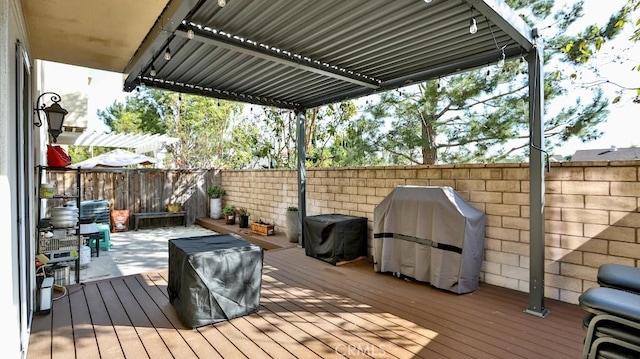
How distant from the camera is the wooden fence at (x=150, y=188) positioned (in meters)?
8.41

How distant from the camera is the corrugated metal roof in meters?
2.65

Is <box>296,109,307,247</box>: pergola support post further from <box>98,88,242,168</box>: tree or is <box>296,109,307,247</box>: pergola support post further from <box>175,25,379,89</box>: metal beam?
<box>98,88,242,168</box>: tree

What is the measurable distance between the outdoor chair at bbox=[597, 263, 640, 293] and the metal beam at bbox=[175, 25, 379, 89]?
10.1ft

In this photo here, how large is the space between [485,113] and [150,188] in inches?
343

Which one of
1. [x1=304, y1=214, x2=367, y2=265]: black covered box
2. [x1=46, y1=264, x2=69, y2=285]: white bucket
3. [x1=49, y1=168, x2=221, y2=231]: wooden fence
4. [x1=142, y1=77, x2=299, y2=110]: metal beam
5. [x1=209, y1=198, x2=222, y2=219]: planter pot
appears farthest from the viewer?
[x1=209, y1=198, x2=222, y2=219]: planter pot

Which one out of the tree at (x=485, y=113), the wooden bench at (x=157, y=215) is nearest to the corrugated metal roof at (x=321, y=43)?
the tree at (x=485, y=113)

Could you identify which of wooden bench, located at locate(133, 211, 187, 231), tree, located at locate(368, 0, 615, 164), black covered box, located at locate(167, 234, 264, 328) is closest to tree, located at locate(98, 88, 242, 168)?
wooden bench, located at locate(133, 211, 187, 231)

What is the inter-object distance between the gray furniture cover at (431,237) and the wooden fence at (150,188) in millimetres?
6944

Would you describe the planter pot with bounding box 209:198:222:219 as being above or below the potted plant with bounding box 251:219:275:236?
above

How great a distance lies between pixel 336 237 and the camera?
472 cm

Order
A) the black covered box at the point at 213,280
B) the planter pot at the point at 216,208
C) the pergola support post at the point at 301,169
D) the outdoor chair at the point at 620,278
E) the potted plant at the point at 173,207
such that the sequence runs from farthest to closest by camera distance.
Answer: the planter pot at the point at 216,208
the potted plant at the point at 173,207
the pergola support post at the point at 301,169
the black covered box at the point at 213,280
the outdoor chair at the point at 620,278

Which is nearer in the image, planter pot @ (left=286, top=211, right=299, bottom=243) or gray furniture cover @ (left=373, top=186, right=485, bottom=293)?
gray furniture cover @ (left=373, top=186, right=485, bottom=293)

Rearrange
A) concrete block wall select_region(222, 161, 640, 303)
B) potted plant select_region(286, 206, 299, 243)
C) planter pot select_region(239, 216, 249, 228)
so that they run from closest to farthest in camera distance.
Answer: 1. concrete block wall select_region(222, 161, 640, 303)
2. potted plant select_region(286, 206, 299, 243)
3. planter pot select_region(239, 216, 249, 228)

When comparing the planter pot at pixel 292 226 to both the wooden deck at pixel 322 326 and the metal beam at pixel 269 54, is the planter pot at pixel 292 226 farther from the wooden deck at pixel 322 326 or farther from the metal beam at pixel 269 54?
the metal beam at pixel 269 54
